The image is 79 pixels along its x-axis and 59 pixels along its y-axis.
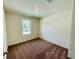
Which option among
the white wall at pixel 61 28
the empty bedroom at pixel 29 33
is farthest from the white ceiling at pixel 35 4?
the white wall at pixel 61 28

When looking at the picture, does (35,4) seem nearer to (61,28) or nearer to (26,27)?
(61,28)

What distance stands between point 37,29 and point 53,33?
2.33 m

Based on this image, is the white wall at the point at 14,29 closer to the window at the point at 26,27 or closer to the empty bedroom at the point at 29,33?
the empty bedroom at the point at 29,33

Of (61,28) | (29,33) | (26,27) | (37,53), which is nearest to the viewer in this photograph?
(37,53)

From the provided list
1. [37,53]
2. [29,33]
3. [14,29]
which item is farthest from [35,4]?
[29,33]

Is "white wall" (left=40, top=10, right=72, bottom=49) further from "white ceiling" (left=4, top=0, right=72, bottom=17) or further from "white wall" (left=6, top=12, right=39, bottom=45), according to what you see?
"white wall" (left=6, top=12, right=39, bottom=45)

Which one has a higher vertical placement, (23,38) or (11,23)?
(11,23)

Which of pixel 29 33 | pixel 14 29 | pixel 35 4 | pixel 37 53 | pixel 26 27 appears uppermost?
pixel 35 4

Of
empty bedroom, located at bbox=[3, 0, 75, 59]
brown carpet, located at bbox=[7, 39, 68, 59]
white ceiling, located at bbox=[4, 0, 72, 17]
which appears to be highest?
white ceiling, located at bbox=[4, 0, 72, 17]

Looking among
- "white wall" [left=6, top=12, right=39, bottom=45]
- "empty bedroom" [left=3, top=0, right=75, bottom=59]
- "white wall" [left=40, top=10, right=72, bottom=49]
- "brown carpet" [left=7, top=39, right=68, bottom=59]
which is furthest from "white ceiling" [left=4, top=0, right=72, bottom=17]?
"brown carpet" [left=7, top=39, right=68, bottom=59]

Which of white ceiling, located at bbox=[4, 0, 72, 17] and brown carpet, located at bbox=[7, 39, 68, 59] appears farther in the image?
brown carpet, located at bbox=[7, 39, 68, 59]

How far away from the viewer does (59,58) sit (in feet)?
8.56
